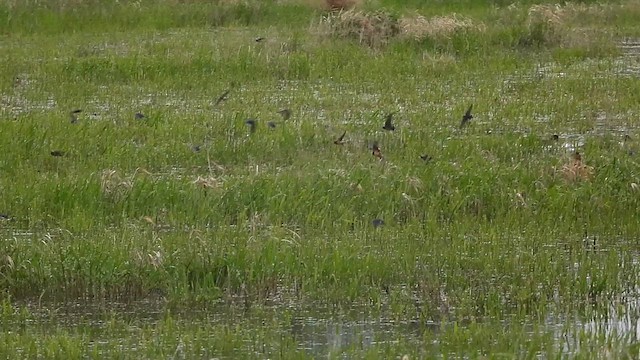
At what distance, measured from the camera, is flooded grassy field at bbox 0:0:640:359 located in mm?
5570

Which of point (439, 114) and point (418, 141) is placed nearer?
point (418, 141)

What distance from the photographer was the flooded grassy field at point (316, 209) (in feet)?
18.3

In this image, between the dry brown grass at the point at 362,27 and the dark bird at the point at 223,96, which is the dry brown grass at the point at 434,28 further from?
the dark bird at the point at 223,96

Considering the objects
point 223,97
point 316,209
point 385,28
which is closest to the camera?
point 316,209

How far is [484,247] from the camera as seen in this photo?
6.55 metres

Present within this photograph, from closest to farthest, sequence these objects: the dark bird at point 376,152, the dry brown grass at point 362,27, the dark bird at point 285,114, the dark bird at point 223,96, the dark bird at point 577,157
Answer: the dark bird at point 577,157 < the dark bird at point 376,152 < the dark bird at point 285,114 < the dark bird at point 223,96 < the dry brown grass at point 362,27

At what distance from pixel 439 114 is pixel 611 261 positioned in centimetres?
412

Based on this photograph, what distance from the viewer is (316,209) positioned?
7.22 meters

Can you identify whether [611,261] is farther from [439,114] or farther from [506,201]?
[439,114]

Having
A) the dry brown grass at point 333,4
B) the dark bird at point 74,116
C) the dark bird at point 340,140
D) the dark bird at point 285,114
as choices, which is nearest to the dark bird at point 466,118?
the dark bird at point 340,140

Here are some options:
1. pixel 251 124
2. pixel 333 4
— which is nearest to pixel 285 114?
pixel 251 124

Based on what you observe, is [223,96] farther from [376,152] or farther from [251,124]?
[376,152]

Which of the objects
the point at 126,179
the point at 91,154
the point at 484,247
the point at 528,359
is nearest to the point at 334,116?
the point at 91,154

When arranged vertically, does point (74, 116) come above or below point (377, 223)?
below
